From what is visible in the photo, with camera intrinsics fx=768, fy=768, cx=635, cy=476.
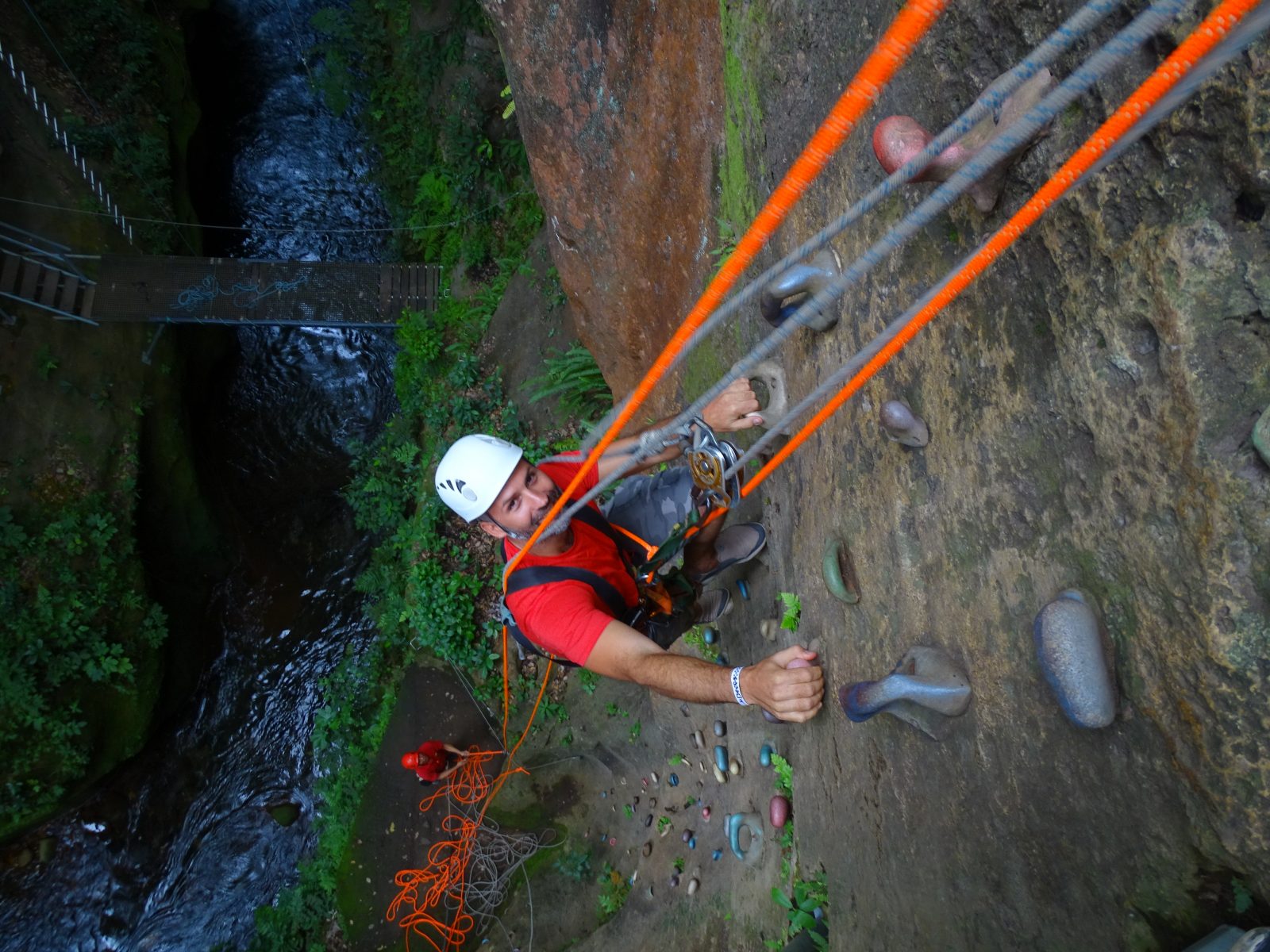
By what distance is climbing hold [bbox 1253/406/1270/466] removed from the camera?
41.2 inches

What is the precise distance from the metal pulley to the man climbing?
0.15m

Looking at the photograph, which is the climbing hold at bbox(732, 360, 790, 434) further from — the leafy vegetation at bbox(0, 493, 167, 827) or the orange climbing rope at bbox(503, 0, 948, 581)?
the leafy vegetation at bbox(0, 493, 167, 827)

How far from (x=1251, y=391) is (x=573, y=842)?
5029mm

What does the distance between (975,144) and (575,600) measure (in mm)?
1837

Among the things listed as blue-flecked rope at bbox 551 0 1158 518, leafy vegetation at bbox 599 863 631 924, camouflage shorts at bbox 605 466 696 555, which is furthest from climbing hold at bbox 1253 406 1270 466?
leafy vegetation at bbox 599 863 631 924

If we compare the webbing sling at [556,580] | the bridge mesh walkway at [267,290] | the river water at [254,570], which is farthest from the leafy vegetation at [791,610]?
the bridge mesh walkway at [267,290]

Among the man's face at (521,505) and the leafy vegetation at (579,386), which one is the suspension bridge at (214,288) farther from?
the man's face at (521,505)

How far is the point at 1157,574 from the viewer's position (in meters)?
1.23

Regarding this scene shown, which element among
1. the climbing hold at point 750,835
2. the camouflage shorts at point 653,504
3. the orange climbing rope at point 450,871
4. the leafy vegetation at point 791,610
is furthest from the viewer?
the orange climbing rope at point 450,871

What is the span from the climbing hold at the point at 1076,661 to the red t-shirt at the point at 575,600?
1464mm

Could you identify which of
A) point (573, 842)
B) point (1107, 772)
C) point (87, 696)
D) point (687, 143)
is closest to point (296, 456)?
point (87, 696)

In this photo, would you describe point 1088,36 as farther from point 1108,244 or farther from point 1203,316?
point 1203,316

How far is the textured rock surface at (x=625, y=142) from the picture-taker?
3.66 meters

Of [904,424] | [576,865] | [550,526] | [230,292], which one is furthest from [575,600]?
[230,292]
